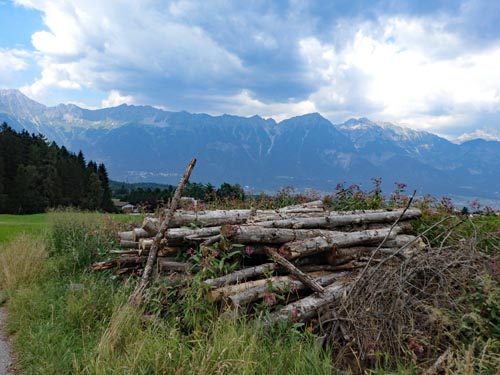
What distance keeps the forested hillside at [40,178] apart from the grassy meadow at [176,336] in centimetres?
5114

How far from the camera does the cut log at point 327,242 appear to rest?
18.3ft

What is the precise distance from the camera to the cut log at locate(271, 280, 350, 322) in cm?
465

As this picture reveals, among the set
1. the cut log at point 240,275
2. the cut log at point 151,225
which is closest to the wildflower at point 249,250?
the cut log at point 240,275

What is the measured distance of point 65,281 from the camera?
22.5 ft

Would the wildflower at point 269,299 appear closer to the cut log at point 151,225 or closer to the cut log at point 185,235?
the cut log at point 185,235

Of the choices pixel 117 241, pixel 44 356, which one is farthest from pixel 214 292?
pixel 117 241

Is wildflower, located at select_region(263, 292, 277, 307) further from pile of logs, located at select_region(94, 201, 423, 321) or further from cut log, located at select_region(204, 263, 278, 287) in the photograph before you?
cut log, located at select_region(204, 263, 278, 287)

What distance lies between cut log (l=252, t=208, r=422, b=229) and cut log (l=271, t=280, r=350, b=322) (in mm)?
1407

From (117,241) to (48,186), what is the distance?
52719 mm

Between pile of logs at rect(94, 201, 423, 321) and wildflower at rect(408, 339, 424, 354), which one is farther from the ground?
pile of logs at rect(94, 201, 423, 321)

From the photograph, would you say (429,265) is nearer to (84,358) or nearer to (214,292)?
(214,292)

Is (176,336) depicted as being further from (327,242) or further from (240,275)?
(327,242)

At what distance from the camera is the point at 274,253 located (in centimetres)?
552

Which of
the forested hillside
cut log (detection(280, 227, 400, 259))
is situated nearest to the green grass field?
cut log (detection(280, 227, 400, 259))
